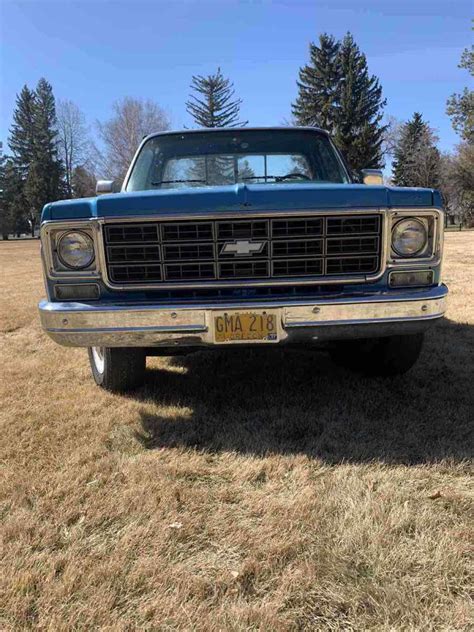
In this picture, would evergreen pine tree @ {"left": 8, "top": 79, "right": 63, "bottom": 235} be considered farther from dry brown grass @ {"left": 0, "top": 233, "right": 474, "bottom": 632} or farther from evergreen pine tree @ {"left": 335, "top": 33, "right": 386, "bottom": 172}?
dry brown grass @ {"left": 0, "top": 233, "right": 474, "bottom": 632}

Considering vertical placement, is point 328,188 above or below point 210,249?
above

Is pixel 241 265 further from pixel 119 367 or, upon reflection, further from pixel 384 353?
pixel 384 353

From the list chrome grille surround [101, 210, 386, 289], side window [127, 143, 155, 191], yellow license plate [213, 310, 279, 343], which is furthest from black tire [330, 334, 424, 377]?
side window [127, 143, 155, 191]

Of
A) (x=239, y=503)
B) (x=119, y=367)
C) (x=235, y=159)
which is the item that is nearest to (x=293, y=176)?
(x=235, y=159)

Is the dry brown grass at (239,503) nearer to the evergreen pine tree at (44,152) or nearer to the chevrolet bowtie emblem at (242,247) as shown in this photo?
the chevrolet bowtie emblem at (242,247)

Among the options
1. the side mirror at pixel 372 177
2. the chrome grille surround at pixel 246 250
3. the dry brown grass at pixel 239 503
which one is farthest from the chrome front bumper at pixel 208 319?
the side mirror at pixel 372 177

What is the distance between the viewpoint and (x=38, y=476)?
2416 millimetres

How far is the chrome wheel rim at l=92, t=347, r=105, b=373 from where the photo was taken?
136 inches

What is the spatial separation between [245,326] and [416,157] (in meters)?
49.6

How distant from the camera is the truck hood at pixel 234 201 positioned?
8.34ft

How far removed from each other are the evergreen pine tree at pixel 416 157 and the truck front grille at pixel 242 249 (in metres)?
46.0

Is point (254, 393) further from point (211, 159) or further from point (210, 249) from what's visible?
point (211, 159)

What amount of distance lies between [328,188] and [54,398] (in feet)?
7.79

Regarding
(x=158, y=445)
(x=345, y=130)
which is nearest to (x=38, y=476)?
(x=158, y=445)
